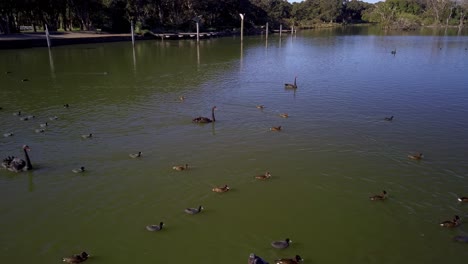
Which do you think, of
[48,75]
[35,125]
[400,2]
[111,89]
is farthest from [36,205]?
[400,2]

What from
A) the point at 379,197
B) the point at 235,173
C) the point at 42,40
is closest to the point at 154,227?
the point at 235,173

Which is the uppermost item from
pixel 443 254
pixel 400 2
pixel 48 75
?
pixel 400 2

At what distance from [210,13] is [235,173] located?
295 feet

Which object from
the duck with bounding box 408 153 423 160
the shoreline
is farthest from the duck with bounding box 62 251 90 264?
the shoreline

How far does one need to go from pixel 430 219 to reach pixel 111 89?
23100 mm

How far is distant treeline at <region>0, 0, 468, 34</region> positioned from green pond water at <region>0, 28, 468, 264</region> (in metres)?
42.6

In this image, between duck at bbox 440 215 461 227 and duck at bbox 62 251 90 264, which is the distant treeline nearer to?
duck at bbox 62 251 90 264

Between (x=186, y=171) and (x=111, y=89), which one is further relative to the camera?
(x=111, y=89)

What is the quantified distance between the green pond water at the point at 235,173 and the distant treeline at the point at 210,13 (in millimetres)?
42642

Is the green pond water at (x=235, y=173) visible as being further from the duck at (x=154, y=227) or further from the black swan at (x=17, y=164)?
the black swan at (x=17, y=164)

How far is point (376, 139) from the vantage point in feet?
58.6

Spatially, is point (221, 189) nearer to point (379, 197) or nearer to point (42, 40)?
point (379, 197)

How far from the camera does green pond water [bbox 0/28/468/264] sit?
10438 millimetres

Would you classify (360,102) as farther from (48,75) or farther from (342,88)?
(48,75)
